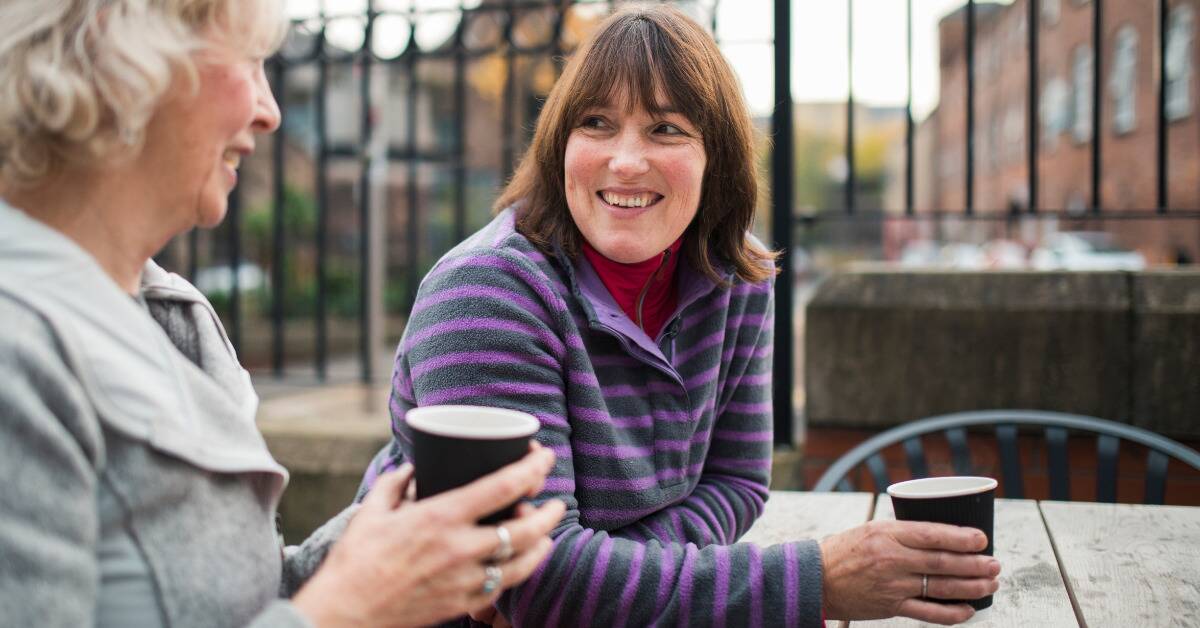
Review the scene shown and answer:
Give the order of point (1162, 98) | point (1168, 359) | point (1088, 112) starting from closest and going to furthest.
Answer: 1. point (1168, 359)
2. point (1162, 98)
3. point (1088, 112)

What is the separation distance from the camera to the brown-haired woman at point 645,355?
1.26 metres

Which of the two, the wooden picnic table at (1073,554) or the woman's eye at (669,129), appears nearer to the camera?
the wooden picnic table at (1073,554)

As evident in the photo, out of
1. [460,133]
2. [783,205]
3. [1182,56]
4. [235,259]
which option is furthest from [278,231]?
[1182,56]

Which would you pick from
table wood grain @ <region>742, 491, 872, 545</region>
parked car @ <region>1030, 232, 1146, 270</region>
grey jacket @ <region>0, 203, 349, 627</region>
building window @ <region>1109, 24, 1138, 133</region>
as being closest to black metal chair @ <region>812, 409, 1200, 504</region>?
table wood grain @ <region>742, 491, 872, 545</region>

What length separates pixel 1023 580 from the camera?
157 centimetres

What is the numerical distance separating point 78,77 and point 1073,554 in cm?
159

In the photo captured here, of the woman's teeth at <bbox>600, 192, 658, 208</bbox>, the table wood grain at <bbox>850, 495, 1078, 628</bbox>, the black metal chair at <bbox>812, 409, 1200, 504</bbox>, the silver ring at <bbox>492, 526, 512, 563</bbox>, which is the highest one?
the woman's teeth at <bbox>600, 192, 658, 208</bbox>

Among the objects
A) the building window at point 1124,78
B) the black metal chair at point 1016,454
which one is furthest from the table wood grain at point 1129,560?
the building window at point 1124,78

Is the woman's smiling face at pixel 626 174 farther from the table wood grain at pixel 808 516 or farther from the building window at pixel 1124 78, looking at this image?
the building window at pixel 1124 78

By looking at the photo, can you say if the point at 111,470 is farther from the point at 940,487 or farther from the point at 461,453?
the point at 940,487

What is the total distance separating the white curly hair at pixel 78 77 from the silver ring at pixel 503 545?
1.52ft

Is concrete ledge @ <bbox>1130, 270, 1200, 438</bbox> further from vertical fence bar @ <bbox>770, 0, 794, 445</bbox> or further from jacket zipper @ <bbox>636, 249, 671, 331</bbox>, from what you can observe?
jacket zipper @ <bbox>636, 249, 671, 331</bbox>

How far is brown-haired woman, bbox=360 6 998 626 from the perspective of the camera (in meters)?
1.26

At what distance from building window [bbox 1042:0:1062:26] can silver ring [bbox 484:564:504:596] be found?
886 inches
